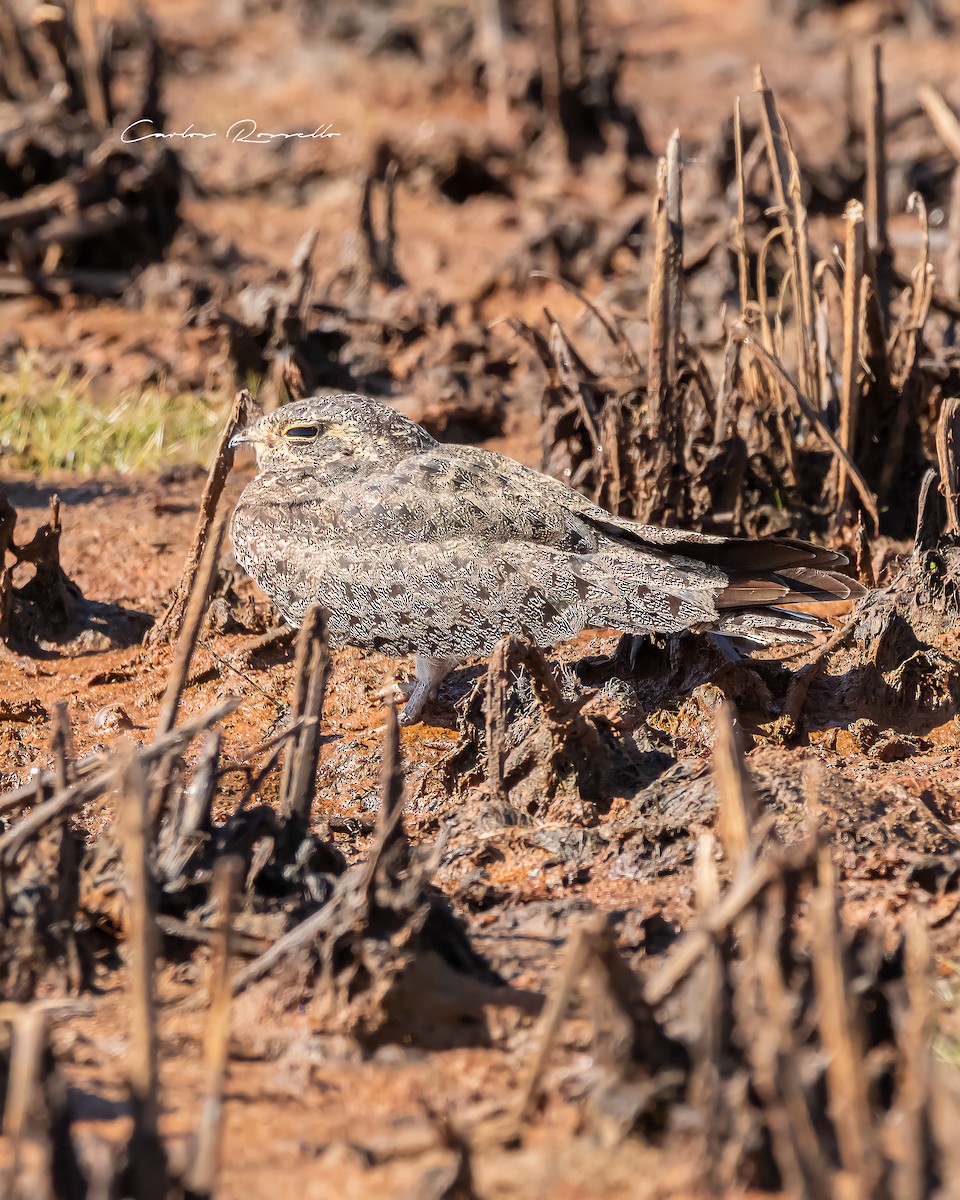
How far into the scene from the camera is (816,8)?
43.8 feet

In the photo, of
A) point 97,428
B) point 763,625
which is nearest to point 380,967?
point 763,625

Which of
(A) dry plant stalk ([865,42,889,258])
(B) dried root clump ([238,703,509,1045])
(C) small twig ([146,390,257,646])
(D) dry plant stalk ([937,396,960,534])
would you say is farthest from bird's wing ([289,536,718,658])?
(A) dry plant stalk ([865,42,889,258])

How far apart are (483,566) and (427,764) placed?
72 centimetres

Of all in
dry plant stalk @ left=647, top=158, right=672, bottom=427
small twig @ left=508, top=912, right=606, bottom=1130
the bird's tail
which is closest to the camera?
small twig @ left=508, top=912, right=606, bottom=1130

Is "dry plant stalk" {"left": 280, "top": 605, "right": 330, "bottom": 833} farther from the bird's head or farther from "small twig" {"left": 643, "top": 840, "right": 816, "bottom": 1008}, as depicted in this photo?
the bird's head

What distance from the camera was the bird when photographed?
4.68 m

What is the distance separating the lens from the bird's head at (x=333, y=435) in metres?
5.32

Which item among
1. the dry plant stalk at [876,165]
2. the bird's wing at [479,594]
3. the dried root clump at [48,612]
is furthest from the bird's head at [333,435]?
the dry plant stalk at [876,165]

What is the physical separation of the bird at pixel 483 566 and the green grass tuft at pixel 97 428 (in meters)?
1.98

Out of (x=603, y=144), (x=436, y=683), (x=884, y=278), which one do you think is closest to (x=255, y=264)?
(x=603, y=144)

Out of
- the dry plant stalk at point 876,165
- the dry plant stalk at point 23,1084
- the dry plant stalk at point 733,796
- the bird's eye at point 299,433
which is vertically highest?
the dry plant stalk at point 876,165

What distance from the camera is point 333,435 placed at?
5363 millimetres

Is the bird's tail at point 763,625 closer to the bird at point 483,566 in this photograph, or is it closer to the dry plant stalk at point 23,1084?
the bird at point 483,566

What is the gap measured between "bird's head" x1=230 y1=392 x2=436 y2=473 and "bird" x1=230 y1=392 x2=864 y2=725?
8 centimetres
